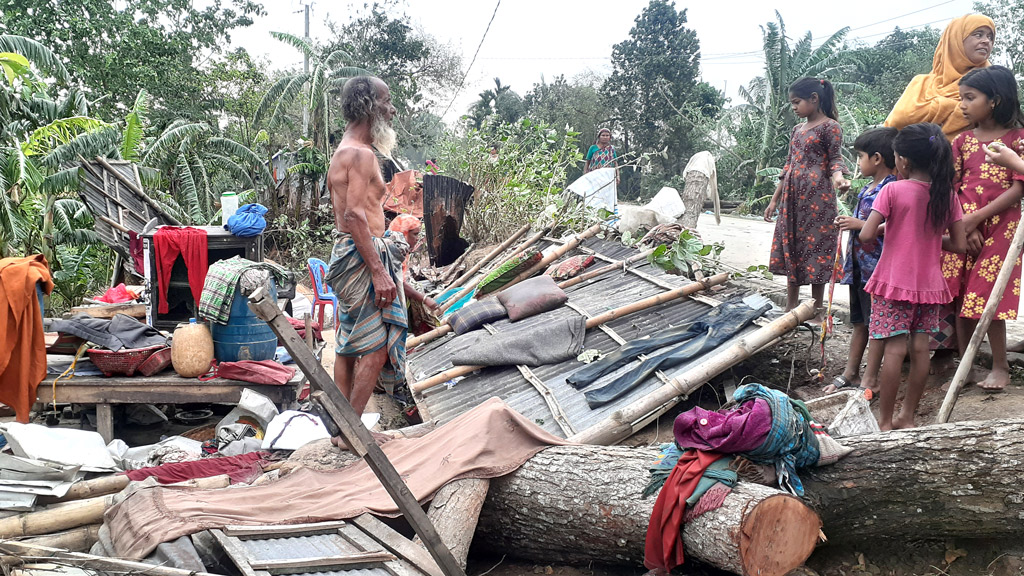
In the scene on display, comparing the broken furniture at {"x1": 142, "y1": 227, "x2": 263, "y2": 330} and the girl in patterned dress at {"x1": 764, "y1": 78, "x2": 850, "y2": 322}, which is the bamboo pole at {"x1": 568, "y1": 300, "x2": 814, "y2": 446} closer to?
the girl in patterned dress at {"x1": 764, "y1": 78, "x2": 850, "y2": 322}

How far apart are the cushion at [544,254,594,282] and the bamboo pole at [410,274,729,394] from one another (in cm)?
145

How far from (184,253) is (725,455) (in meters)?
5.50

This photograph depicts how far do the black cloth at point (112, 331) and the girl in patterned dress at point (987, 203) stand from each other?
5288mm

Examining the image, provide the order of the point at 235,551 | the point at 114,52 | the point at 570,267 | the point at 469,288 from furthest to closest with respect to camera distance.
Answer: the point at 114,52 → the point at 469,288 → the point at 570,267 → the point at 235,551

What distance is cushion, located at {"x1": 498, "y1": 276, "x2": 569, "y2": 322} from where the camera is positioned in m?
6.21

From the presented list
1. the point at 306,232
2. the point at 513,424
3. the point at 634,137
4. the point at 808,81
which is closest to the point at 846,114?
the point at 634,137

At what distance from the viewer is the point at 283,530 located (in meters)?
2.92

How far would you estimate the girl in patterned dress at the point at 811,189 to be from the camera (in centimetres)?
514

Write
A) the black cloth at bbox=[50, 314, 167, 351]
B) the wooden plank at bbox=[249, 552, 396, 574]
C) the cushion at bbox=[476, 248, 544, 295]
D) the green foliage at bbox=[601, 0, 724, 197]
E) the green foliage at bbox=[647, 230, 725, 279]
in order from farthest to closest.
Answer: the green foliage at bbox=[601, 0, 724, 197]
the cushion at bbox=[476, 248, 544, 295]
the green foliage at bbox=[647, 230, 725, 279]
the black cloth at bbox=[50, 314, 167, 351]
the wooden plank at bbox=[249, 552, 396, 574]

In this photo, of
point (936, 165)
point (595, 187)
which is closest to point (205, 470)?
point (936, 165)

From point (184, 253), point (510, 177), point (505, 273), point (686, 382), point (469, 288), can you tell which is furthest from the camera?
point (510, 177)

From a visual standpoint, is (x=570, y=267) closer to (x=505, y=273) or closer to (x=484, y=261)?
(x=505, y=273)

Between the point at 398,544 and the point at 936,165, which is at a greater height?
the point at 936,165

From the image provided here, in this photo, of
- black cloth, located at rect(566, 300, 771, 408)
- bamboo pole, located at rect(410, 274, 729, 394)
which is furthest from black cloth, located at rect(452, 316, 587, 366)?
black cloth, located at rect(566, 300, 771, 408)
